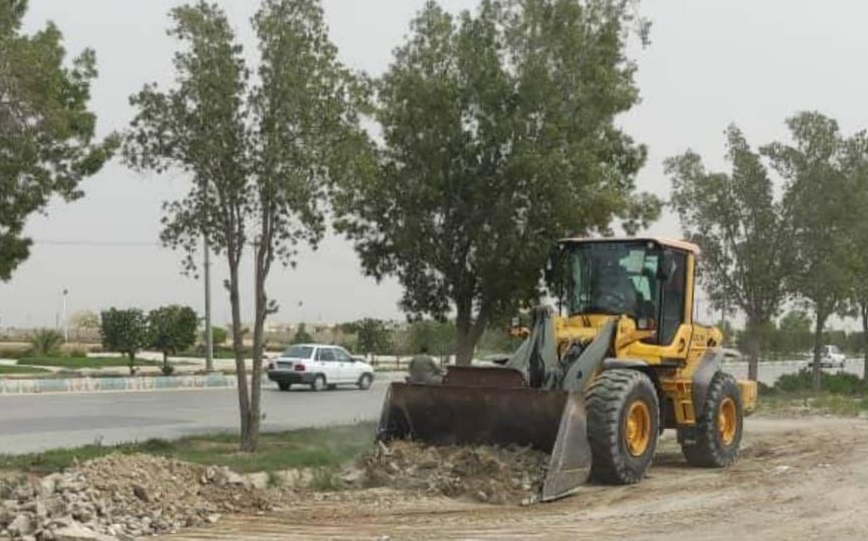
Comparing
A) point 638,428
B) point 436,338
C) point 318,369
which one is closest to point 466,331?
point 638,428

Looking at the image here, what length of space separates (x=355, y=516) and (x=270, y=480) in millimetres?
2269

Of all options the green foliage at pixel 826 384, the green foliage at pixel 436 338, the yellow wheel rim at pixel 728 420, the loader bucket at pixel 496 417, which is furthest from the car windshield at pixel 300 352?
the loader bucket at pixel 496 417

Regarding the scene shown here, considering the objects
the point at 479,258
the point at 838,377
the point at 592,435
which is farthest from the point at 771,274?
the point at 592,435

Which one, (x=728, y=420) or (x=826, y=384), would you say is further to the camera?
(x=826, y=384)

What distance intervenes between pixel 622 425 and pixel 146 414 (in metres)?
14.9

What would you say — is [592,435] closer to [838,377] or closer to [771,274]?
[771,274]

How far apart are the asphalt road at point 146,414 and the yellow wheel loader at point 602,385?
6279 mm

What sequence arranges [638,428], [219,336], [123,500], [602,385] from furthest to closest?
1. [219,336]
2. [638,428]
3. [602,385]
4. [123,500]

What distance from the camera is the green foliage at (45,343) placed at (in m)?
53.5

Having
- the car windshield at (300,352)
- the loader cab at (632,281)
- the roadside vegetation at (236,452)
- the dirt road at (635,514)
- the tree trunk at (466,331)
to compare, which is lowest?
the dirt road at (635,514)

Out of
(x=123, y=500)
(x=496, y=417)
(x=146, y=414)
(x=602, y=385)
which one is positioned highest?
(x=602, y=385)

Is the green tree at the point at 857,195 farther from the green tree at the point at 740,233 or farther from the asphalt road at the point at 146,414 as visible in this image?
the asphalt road at the point at 146,414

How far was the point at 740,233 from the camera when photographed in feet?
101

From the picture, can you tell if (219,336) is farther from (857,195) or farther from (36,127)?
(36,127)
